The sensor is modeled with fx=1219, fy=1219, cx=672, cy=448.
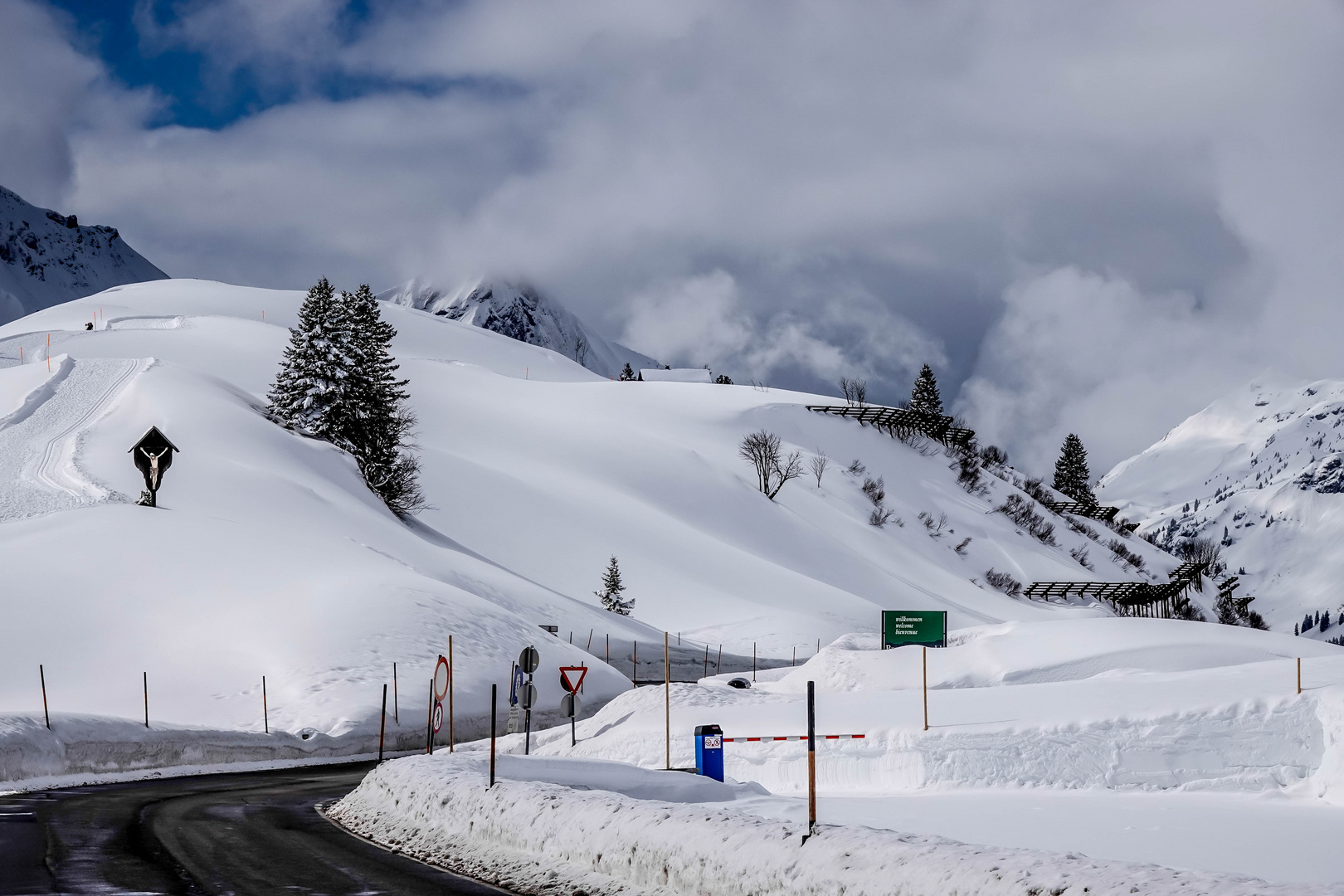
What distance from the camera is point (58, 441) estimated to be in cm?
5466

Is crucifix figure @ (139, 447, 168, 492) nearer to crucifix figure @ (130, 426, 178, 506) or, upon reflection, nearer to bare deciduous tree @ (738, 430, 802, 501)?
crucifix figure @ (130, 426, 178, 506)

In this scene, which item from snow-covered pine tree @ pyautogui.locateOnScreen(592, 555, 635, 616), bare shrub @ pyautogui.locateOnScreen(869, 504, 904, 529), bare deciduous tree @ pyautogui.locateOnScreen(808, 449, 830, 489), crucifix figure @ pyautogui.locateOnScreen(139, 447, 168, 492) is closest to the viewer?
crucifix figure @ pyautogui.locateOnScreen(139, 447, 168, 492)

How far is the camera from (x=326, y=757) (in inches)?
1136

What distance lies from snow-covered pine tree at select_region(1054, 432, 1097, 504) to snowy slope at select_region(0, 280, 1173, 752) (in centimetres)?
2199

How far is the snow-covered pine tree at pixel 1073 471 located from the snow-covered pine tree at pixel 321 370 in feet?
299

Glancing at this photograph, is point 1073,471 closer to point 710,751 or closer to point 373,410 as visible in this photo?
point 373,410

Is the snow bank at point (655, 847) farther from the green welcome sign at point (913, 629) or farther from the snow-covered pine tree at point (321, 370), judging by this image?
the snow-covered pine tree at point (321, 370)

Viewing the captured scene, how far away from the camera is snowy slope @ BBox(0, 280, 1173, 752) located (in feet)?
105

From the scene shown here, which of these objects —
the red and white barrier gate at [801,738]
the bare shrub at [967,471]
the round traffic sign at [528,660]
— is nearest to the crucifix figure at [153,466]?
the round traffic sign at [528,660]

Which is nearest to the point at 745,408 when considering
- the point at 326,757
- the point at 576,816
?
the point at 326,757

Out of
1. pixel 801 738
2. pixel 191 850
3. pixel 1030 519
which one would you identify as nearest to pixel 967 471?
pixel 1030 519

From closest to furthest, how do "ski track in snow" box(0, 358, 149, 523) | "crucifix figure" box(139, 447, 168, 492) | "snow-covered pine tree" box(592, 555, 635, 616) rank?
"crucifix figure" box(139, 447, 168, 492) → "ski track in snow" box(0, 358, 149, 523) → "snow-covered pine tree" box(592, 555, 635, 616)

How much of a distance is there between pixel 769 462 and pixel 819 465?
25.5 feet

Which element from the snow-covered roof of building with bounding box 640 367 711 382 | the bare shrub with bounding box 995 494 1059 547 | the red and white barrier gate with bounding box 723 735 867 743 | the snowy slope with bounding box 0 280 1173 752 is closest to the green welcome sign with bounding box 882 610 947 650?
the red and white barrier gate with bounding box 723 735 867 743
